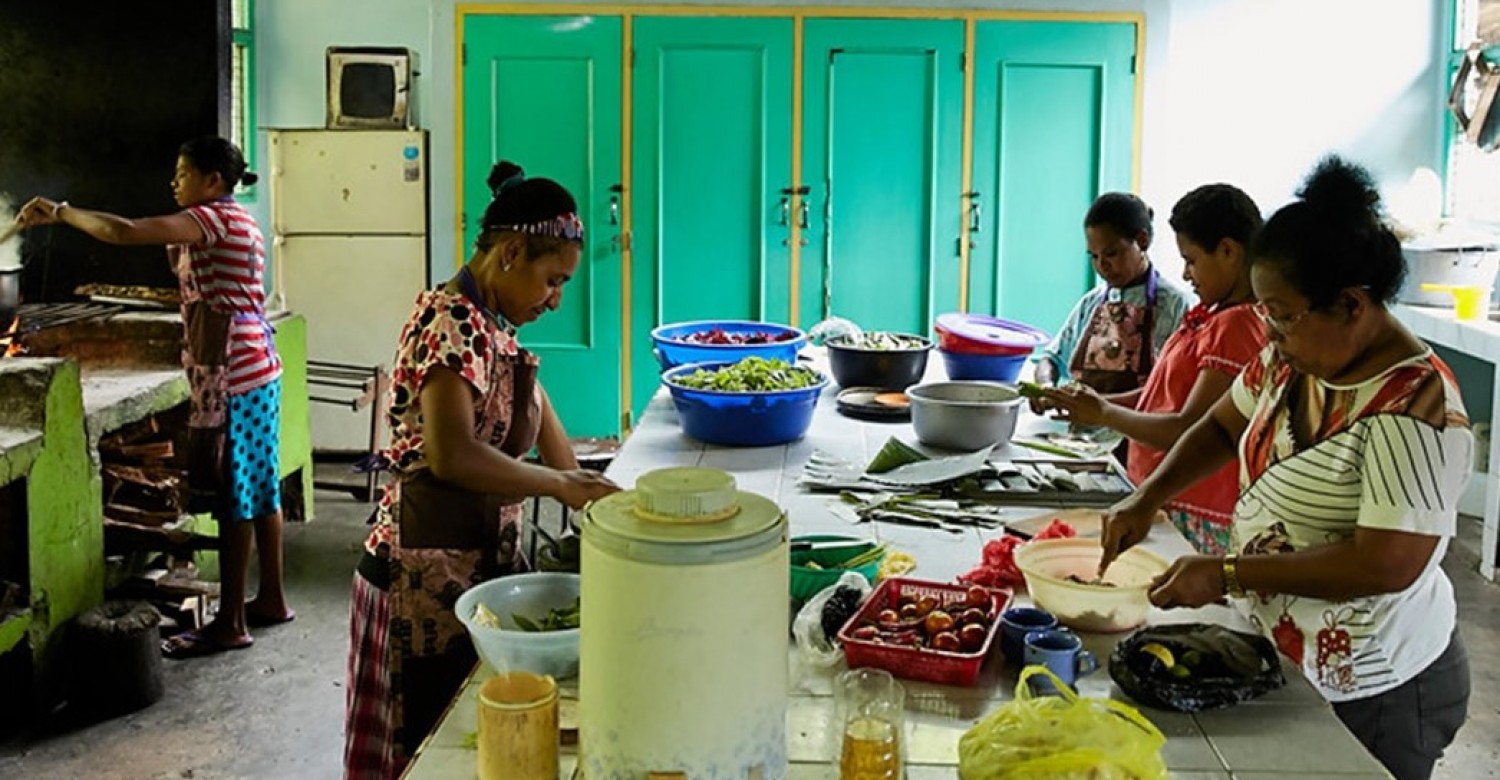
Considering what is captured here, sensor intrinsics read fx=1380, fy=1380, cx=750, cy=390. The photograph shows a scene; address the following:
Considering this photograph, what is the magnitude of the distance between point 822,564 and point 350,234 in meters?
5.10

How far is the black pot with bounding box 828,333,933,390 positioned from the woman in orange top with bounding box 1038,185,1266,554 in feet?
3.70

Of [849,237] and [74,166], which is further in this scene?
[849,237]

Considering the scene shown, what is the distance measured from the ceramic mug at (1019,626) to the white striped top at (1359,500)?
1.30 feet

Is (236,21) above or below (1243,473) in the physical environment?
above

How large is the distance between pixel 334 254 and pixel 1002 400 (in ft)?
14.2

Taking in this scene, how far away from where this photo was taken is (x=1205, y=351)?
2965 mm

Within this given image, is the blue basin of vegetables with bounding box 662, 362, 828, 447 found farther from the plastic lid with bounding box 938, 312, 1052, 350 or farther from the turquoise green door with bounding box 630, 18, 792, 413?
the turquoise green door with bounding box 630, 18, 792, 413

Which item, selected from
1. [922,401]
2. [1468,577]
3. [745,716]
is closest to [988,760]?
[745,716]

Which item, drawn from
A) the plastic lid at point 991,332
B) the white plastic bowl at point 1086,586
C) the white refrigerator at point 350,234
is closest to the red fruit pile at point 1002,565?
the white plastic bowl at point 1086,586

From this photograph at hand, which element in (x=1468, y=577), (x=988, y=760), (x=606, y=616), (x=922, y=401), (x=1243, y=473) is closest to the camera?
(x=606, y=616)

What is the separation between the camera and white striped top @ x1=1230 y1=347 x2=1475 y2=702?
76.8 inches

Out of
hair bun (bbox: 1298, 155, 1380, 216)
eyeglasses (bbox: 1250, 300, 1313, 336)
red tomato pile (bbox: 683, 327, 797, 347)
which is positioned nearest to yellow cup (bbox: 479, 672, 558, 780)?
eyeglasses (bbox: 1250, 300, 1313, 336)

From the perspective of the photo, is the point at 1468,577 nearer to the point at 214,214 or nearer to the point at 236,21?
the point at 214,214

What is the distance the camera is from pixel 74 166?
5.45m
